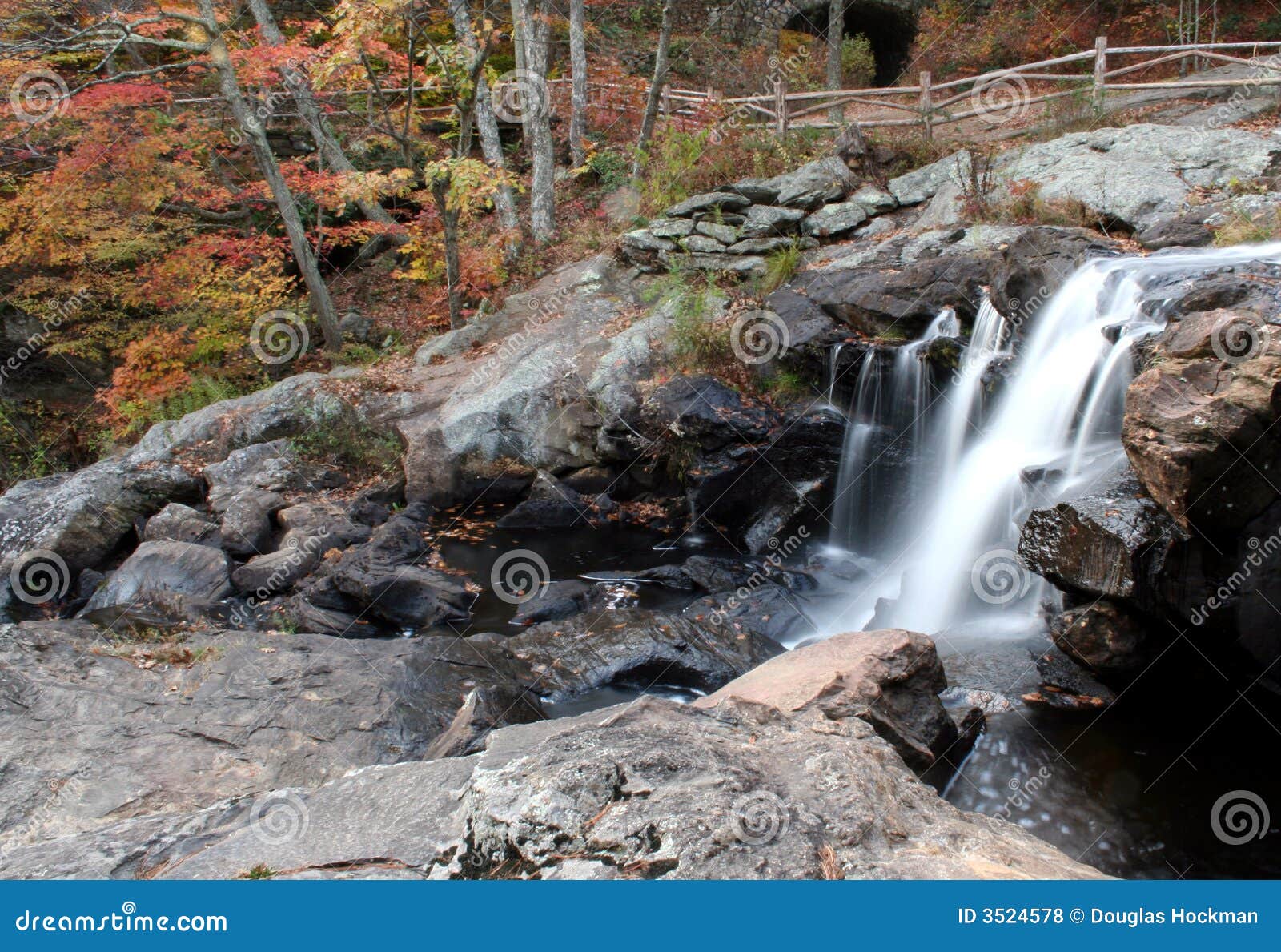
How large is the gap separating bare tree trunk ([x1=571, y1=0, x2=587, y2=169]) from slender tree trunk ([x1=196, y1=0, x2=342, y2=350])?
20.9 ft

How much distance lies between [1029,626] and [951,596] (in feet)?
2.97

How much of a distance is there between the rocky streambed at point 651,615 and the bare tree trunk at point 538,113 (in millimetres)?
2756

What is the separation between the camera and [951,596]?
8.14 m

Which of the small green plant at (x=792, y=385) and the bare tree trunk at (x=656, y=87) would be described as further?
the bare tree trunk at (x=656, y=87)

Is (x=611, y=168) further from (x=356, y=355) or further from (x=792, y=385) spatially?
(x=792, y=385)

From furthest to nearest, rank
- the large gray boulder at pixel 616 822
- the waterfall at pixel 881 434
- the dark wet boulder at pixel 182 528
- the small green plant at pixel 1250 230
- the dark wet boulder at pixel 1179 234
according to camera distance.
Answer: the dark wet boulder at pixel 182 528 → the waterfall at pixel 881 434 → the dark wet boulder at pixel 1179 234 → the small green plant at pixel 1250 230 → the large gray boulder at pixel 616 822

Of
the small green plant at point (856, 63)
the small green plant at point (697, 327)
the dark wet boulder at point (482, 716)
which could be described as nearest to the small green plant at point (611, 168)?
the small green plant at point (697, 327)

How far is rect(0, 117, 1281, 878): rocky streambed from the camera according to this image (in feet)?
11.1

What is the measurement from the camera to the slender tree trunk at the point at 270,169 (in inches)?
522

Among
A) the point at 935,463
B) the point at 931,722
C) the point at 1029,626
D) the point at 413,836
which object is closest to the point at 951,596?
the point at 1029,626

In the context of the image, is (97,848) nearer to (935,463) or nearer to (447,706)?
(447,706)

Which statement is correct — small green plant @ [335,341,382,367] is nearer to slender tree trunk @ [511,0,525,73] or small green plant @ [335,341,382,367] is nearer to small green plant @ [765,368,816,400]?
slender tree trunk @ [511,0,525,73]

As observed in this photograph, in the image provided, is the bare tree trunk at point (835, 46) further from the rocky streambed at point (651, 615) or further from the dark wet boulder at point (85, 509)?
the dark wet boulder at point (85, 509)

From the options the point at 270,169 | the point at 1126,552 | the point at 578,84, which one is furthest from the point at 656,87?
the point at 1126,552
